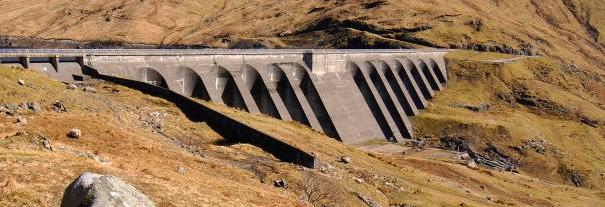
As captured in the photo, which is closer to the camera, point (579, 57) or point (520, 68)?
point (520, 68)

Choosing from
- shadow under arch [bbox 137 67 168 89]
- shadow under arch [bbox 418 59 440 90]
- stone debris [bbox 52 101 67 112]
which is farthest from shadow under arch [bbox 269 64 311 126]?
shadow under arch [bbox 418 59 440 90]

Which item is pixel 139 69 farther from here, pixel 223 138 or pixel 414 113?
pixel 414 113

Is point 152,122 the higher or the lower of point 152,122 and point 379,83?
the higher

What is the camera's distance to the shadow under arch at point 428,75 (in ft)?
397

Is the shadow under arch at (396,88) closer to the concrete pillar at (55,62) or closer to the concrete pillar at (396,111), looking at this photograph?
the concrete pillar at (396,111)

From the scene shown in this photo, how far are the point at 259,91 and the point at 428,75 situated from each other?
5784cm

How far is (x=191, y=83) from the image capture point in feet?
221

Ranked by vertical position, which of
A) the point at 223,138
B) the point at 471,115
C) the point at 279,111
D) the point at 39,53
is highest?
the point at 39,53

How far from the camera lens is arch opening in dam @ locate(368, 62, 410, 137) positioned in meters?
98.4

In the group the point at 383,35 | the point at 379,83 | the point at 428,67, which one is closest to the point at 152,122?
the point at 379,83

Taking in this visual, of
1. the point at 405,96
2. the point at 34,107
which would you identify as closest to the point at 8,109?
the point at 34,107

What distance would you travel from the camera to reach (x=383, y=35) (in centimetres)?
15862

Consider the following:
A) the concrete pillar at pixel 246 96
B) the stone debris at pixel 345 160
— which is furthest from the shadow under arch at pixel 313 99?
the stone debris at pixel 345 160

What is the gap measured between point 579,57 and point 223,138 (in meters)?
160
